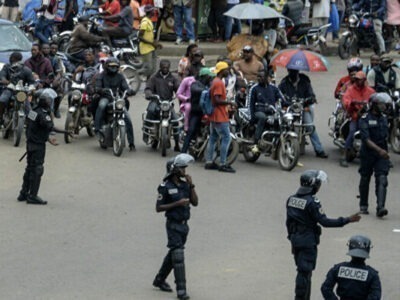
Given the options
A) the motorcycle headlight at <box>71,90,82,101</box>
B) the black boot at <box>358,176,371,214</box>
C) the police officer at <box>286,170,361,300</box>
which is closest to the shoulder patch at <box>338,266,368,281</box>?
the police officer at <box>286,170,361,300</box>

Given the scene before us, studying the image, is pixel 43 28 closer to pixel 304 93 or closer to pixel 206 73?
pixel 206 73

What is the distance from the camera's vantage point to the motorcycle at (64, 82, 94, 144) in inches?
888

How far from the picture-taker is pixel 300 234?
13.2 m

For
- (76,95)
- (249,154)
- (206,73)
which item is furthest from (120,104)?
(249,154)

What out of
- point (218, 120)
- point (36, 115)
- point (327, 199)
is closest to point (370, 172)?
point (327, 199)

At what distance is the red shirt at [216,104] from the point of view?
20.2 metres

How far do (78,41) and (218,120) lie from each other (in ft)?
25.0

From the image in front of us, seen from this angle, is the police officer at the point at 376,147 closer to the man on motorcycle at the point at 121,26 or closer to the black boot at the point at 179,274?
the black boot at the point at 179,274

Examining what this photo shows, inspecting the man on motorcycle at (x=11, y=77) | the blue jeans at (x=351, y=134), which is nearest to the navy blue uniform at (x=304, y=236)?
the blue jeans at (x=351, y=134)

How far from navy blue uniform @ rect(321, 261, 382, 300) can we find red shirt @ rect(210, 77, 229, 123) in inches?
356

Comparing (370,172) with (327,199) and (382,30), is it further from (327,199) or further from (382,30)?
(382,30)

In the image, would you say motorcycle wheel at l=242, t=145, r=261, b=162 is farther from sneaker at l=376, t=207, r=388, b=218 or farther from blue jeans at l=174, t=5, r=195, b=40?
blue jeans at l=174, t=5, r=195, b=40

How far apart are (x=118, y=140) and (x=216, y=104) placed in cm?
202

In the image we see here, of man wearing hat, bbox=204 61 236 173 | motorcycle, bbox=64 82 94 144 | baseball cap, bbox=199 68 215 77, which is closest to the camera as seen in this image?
man wearing hat, bbox=204 61 236 173
